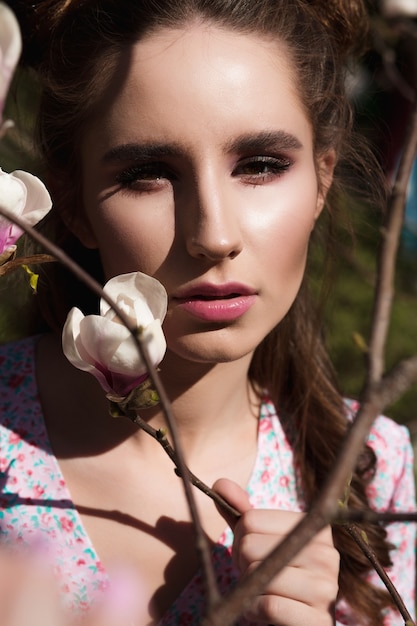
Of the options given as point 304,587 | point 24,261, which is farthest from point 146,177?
point 304,587

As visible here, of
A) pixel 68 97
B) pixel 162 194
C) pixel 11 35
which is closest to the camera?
pixel 11 35

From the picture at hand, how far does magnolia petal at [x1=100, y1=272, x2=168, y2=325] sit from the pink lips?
221 millimetres

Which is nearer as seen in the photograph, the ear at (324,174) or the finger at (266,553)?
the finger at (266,553)

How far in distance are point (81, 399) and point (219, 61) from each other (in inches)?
20.8

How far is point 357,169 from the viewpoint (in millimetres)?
1368

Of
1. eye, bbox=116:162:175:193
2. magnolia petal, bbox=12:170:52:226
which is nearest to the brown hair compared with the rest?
eye, bbox=116:162:175:193

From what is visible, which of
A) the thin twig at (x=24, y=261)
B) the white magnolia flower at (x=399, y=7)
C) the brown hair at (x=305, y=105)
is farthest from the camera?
the white magnolia flower at (x=399, y=7)

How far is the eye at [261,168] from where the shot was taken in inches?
38.4

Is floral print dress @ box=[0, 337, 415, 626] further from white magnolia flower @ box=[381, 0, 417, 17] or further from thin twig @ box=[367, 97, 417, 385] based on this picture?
white magnolia flower @ box=[381, 0, 417, 17]

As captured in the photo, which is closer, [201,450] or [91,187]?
[91,187]

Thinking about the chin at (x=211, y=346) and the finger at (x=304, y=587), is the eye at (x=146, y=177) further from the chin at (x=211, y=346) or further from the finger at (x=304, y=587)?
the finger at (x=304, y=587)

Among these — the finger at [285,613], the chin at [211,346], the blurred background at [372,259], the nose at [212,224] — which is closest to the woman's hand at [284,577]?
the finger at [285,613]

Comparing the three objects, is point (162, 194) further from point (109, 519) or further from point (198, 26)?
point (109, 519)

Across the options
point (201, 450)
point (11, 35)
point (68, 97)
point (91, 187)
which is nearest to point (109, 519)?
point (201, 450)
